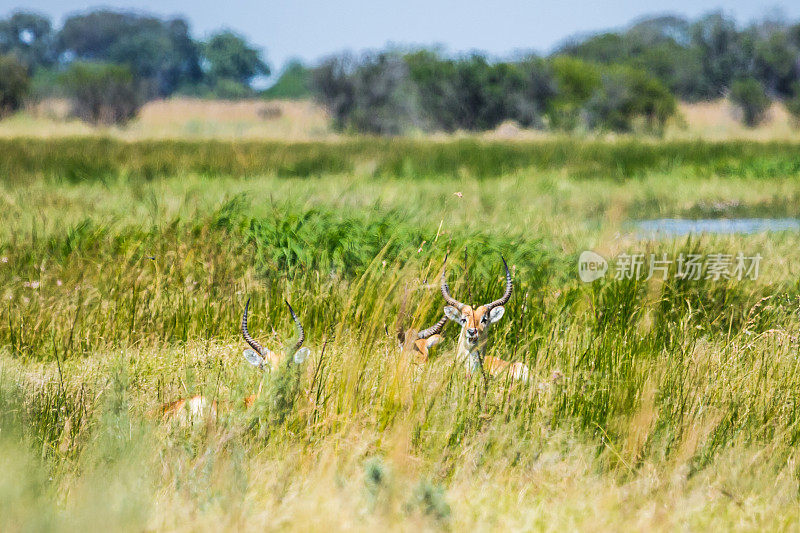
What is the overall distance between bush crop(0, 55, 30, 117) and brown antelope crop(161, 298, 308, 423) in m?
33.9

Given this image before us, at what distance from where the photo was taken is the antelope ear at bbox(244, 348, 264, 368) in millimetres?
3811

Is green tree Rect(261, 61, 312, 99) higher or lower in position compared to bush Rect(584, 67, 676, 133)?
lower

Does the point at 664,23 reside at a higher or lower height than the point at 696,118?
higher

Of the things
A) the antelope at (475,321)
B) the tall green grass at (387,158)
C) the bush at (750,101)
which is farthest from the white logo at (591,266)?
the bush at (750,101)

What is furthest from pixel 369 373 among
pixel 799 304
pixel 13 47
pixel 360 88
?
pixel 13 47

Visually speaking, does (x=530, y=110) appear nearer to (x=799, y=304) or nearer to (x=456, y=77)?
(x=456, y=77)

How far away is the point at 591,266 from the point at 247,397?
3.13 meters

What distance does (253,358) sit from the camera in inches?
151

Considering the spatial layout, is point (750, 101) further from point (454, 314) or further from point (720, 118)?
point (454, 314)

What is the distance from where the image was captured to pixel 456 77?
34.4 m

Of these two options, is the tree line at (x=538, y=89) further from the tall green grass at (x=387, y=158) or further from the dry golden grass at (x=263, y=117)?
the tall green grass at (x=387, y=158)

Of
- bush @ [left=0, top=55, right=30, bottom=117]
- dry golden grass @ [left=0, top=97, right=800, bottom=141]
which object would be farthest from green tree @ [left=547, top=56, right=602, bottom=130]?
bush @ [left=0, top=55, right=30, bottom=117]

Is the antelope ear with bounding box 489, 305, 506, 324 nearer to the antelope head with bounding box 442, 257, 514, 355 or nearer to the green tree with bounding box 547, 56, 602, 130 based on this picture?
the antelope head with bounding box 442, 257, 514, 355

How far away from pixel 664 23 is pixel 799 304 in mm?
89189
